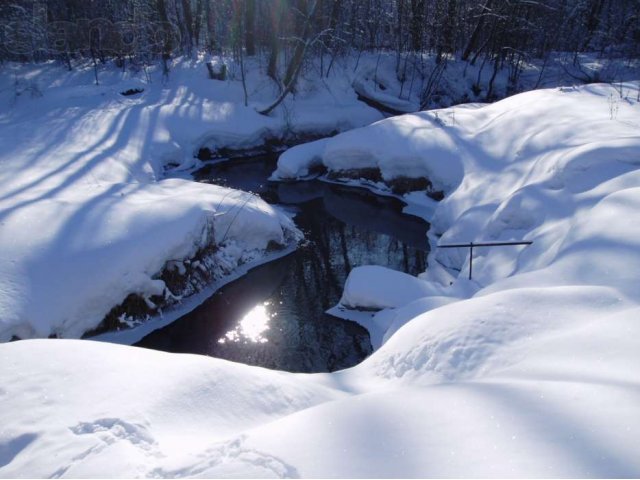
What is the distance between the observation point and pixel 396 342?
4711mm

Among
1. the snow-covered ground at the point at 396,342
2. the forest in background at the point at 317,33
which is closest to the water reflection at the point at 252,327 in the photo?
the snow-covered ground at the point at 396,342

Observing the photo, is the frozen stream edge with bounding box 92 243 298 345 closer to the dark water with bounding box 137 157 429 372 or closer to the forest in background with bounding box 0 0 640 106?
the dark water with bounding box 137 157 429 372

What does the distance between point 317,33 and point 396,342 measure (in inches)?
756

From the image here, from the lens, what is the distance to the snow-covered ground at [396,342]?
2230mm

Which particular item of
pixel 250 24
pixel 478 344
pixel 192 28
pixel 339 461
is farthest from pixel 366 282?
pixel 192 28

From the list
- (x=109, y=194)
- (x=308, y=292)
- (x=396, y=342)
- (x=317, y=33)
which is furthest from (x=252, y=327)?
(x=317, y=33)

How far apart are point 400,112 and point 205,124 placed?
8.65 metres

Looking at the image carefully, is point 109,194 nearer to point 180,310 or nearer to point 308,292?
point 180,310

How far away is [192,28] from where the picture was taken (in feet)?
77.9

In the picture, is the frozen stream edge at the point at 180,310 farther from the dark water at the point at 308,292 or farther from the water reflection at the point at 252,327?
the water reflection at the point at 252,327

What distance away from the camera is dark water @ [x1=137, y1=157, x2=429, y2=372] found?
7141 mm

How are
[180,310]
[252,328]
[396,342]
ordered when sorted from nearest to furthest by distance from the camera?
[396,342] < [252,328] < [180,310]

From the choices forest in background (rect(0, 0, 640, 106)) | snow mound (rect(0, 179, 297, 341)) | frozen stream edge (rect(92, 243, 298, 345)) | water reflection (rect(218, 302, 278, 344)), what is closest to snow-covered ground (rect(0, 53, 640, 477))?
snow mound (rect(0, 179, 297, 341))

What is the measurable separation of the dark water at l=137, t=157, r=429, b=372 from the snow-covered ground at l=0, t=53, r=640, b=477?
746mm
